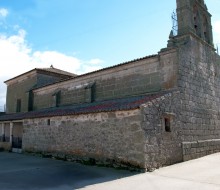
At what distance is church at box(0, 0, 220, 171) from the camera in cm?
966

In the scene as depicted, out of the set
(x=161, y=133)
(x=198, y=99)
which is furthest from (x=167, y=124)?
(x=198, y=99)

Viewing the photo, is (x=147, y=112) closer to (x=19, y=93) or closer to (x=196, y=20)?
(x=196, y=20)

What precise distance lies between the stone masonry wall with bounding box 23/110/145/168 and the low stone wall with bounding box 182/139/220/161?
121 inches

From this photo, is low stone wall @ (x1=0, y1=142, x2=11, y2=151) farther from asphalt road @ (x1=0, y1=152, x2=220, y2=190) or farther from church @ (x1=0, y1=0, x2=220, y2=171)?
asphalt road @ (x1=0, y1=152, x2=220, y2=190)

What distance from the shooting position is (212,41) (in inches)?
593

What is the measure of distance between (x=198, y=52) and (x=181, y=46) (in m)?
2.00

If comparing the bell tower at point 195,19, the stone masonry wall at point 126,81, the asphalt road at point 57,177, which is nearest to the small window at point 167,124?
the stone masonry wall at point 126,81

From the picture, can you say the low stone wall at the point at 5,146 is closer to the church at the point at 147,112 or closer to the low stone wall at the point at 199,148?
the church at the point at 147,112

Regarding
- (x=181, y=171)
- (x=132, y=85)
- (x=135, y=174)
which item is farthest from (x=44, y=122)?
(x=181, y=171)

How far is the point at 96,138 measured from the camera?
1088cm

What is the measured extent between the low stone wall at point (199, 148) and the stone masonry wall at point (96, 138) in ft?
10.1

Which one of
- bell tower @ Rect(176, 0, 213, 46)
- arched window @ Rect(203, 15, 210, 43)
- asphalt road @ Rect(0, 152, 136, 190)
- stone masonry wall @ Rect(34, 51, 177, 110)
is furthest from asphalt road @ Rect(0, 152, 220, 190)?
arched window @ Rect(203, 15, 210, 43)

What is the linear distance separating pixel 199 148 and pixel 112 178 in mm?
6090

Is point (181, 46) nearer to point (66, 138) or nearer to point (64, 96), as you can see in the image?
point (66, 138)
